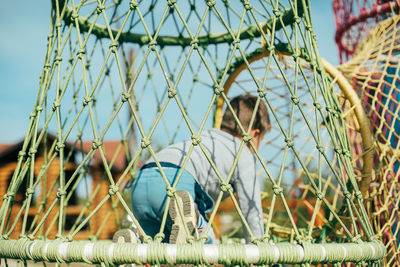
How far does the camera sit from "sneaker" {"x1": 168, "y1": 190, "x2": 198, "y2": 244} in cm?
126

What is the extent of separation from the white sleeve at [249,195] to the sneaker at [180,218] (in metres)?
0.26

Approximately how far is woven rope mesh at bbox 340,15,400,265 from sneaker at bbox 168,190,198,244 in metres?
1.12

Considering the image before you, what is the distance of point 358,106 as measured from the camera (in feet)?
6.47

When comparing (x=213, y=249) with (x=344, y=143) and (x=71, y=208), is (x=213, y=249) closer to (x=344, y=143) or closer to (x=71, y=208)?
(x=344, y=143)

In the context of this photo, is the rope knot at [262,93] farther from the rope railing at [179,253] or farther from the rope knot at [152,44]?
the rope railing at [179,253]

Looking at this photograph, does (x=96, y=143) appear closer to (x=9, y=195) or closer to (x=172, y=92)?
(x=172, y=92)

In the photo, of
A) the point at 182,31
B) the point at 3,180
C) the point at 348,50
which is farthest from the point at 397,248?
the point at 3,180

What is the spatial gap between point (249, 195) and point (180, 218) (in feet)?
1.19

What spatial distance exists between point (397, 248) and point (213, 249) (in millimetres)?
1455

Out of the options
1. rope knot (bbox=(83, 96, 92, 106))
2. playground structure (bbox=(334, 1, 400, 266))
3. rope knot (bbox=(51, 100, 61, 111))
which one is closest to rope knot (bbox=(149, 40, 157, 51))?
rope knot (bbox=(83, 96, 92, 106))

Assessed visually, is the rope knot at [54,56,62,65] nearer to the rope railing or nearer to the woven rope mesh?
the rope railing

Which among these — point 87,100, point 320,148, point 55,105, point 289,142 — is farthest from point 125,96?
point 320,148

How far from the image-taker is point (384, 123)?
2322mm

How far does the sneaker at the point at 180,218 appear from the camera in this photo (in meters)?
1.26
